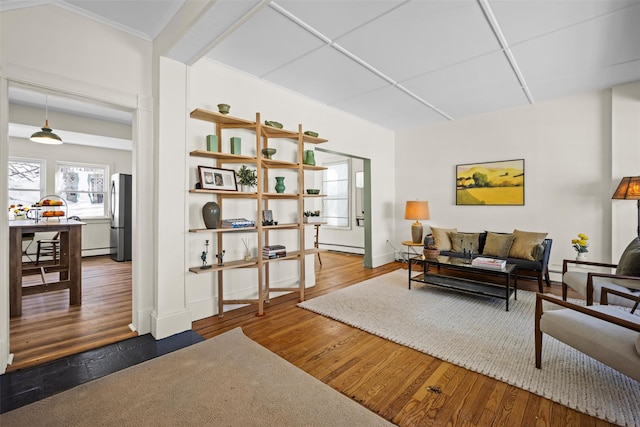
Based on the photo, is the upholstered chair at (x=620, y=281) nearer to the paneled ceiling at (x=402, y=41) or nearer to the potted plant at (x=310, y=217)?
the paneled ceiling at (x=402, y=41)

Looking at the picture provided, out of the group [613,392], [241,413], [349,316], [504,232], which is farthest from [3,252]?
[504,232]

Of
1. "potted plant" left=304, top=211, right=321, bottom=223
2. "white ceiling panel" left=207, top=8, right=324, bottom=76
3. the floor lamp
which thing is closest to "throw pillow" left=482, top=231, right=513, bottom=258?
the floor lamp

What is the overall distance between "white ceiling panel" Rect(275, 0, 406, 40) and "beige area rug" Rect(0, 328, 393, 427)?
2.83 meters

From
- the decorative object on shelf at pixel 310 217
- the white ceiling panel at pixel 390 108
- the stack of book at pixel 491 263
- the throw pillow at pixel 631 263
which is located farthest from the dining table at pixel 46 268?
the throw pillow at pixel 631 263

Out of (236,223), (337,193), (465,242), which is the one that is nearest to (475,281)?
(465,242)

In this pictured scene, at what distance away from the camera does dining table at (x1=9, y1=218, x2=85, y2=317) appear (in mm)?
3016

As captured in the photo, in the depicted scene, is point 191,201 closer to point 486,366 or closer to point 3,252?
point 3,252

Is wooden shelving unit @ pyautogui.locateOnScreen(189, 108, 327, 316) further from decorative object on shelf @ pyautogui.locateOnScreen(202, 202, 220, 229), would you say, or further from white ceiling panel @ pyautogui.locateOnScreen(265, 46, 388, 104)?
white ceiling panel @ pyautogui.locateOnScreen(265, 46, 388, 104)

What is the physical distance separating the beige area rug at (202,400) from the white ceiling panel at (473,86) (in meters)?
3.60

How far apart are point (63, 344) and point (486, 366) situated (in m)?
3.51

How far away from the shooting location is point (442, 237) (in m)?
5.02

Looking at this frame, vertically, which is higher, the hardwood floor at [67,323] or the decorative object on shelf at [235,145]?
the decorative object on shelf at [235,145]

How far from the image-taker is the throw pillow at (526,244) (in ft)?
13.4

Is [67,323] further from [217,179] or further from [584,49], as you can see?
[584,49]
